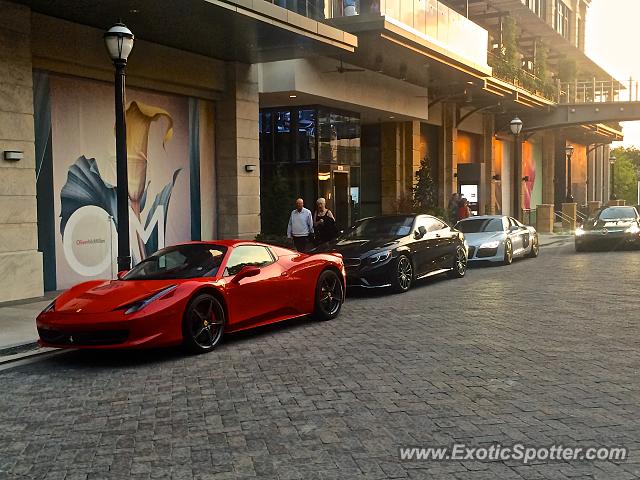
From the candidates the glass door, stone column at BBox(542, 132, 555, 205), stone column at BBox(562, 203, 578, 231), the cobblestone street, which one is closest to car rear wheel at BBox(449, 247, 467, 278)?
the cobblestone street

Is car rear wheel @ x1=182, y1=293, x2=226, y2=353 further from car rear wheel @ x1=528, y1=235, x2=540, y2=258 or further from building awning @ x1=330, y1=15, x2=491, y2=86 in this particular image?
car rear wheel @ x1=528, y1=235, x2=540, y2=258

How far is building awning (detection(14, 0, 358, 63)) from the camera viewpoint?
12.5 meters

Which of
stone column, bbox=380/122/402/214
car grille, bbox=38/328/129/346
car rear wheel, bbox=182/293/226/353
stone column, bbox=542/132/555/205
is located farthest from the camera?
stone column, bbox=542/132/555/205

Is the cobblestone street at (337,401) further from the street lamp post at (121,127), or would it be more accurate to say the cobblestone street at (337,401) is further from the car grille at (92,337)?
the street lamp post at (121,127)

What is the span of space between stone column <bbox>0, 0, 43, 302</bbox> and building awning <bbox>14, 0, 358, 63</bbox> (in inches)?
25.3

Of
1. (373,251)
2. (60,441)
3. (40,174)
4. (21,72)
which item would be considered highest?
(21,72)

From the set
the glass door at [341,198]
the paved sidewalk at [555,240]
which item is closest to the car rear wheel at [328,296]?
the glass door at [341,198]

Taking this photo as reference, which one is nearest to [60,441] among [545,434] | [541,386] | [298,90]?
[545,434]

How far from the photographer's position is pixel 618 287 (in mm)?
13367

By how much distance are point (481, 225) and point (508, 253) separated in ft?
4.07

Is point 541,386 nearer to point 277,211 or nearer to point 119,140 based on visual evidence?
point 119,140

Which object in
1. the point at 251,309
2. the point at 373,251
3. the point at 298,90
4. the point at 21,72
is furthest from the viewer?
the point at 298,90

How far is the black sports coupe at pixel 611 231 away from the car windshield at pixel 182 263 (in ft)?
54.9

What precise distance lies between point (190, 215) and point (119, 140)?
271 inches
